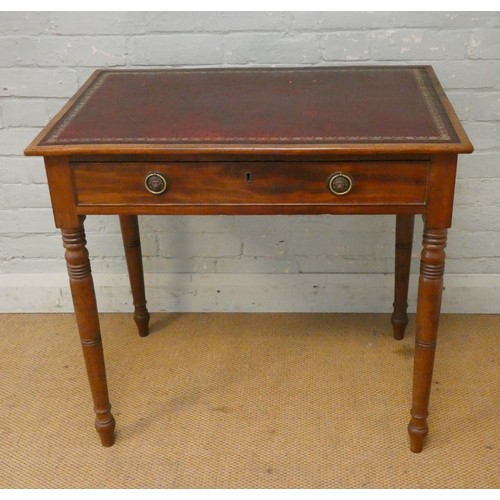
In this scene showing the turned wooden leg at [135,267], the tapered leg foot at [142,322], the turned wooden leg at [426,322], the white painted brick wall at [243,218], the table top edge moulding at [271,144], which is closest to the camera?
the table top edge moulding at [271,144]

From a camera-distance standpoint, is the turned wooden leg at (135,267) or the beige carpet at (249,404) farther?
the turned wooden leg at (135,267)

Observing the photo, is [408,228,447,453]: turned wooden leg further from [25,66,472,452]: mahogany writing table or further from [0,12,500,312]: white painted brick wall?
[0,12,500,312]: white painted brick wall

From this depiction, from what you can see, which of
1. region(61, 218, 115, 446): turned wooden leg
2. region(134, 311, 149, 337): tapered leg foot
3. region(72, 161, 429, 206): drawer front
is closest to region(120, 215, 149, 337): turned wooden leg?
region(134, 311, 149, 337): tapered leg foot

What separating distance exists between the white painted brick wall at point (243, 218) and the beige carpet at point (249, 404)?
3.7 inches

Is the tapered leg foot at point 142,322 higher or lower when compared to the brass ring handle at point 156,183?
lower

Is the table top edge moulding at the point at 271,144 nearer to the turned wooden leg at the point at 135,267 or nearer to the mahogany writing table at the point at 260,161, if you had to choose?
the mahogany writing table at the point at 260,161

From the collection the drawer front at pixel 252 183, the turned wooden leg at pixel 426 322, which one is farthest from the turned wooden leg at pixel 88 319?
the turned wooden leg at pixel 426 322

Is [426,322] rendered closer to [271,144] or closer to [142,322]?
[271,144]

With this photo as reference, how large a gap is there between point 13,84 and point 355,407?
4.37 feet

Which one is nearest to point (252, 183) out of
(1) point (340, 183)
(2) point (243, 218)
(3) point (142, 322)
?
(1) point (340, 183)

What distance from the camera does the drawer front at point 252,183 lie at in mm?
1459

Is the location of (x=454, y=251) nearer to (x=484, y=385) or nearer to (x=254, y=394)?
(x=484, y=385)

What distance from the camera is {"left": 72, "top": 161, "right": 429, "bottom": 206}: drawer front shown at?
146 centimetres

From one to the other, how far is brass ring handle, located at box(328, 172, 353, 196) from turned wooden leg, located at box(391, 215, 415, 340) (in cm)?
59
